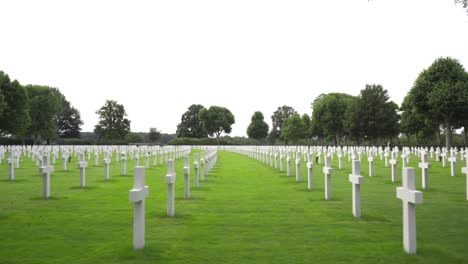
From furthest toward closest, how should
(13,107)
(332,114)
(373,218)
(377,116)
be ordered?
(332,114) → (377,116) → (13,107) → (373,218)

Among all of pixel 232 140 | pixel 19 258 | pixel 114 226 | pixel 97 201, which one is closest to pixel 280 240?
pixel 114 226

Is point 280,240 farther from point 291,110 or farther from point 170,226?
point 291,110

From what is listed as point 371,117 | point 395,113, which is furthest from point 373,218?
point 395,113

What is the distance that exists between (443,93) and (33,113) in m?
63.6

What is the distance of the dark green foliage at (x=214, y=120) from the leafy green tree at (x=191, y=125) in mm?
6370

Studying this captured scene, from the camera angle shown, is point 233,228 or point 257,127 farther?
point 257,127

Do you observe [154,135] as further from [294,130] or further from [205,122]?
[294,130]

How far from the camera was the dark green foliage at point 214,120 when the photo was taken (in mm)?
117375

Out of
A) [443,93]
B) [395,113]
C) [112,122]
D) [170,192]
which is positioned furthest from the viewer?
[112,122]

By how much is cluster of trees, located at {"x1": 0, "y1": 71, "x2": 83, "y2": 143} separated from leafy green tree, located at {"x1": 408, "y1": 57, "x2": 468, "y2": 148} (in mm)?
46561

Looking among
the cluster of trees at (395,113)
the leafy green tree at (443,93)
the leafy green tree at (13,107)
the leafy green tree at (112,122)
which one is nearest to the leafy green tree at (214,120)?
the cluster of trees at (395,113)

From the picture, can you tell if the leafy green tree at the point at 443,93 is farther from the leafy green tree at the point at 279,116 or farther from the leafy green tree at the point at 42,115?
the leafy green tree at the point at 279,116

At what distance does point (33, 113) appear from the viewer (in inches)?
2884

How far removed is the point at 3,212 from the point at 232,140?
107617mm
